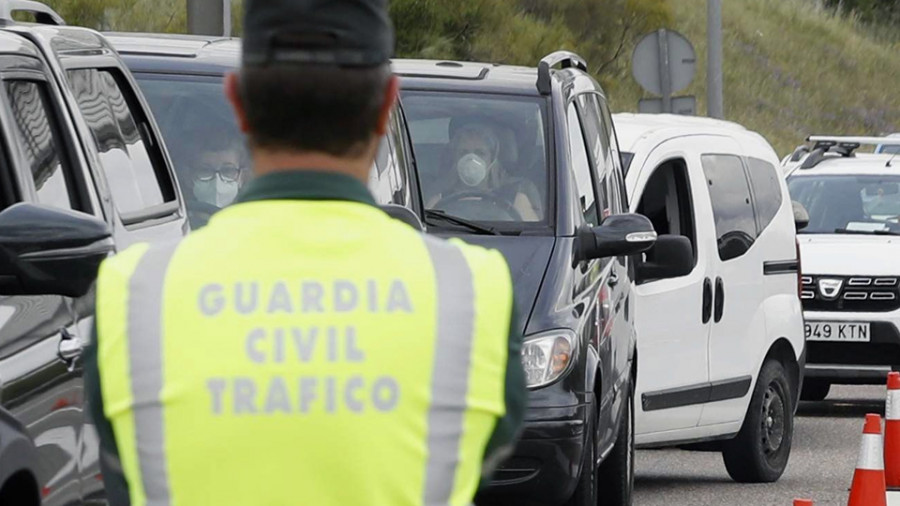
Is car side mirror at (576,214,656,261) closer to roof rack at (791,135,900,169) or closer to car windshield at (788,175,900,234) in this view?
car windshield at (788,175,900,234)

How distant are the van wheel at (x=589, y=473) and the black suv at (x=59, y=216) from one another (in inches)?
96.7

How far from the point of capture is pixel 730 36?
62812mm

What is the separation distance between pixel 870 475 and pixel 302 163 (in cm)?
675

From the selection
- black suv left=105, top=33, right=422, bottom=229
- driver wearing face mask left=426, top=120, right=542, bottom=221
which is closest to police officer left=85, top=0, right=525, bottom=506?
black suv left=105, top=33, right=422, bottom=229

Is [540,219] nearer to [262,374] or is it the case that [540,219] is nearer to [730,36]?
[262,374]

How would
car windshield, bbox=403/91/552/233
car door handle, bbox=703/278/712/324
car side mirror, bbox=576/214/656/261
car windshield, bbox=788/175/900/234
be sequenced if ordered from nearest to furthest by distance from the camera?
car side mirror, bbox=576/214/656/261
car windshield, bbox=403/91/552/233
car door handle, bbox=703/278/712/324
car windshield, bbox=788/175/900/234

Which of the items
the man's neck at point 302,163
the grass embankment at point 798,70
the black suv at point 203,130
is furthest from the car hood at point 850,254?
the grass embankment at point 798,70

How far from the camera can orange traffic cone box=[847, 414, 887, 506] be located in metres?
8.74

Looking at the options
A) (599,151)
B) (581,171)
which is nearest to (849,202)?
(599,151)

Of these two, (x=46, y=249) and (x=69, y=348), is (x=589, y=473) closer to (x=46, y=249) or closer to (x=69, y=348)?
(x=69, y=348)

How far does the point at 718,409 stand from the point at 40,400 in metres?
7.40

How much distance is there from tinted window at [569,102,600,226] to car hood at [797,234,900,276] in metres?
6.30

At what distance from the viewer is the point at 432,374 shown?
2293 mm

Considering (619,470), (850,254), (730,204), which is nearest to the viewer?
(619,470)
